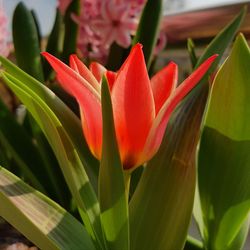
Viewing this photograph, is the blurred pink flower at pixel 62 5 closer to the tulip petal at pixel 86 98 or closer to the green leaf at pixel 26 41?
the green leaf at pixel 26 41

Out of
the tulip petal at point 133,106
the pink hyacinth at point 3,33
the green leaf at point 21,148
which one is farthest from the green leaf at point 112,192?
the pink hyacinth at point 3,33

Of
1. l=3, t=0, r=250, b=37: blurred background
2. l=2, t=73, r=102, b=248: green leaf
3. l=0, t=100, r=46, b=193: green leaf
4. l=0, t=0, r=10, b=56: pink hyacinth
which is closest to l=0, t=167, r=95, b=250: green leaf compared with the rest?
l=2, t=73, r=102, b=248: green leaf

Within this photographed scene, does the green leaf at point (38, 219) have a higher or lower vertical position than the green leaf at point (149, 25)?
lower

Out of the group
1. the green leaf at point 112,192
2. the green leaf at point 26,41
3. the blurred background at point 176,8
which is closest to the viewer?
the green leaf at point 112,192

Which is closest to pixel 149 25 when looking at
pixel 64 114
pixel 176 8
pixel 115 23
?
pixel 115 23

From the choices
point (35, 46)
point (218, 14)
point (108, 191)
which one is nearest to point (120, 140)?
point (108, 191)

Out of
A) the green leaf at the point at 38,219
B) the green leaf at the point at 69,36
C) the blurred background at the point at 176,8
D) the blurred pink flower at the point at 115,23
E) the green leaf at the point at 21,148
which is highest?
the blurred pink flower at the point at 115,23

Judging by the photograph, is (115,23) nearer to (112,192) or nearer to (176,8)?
(112,192)

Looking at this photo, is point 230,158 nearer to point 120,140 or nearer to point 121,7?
point 120,140
